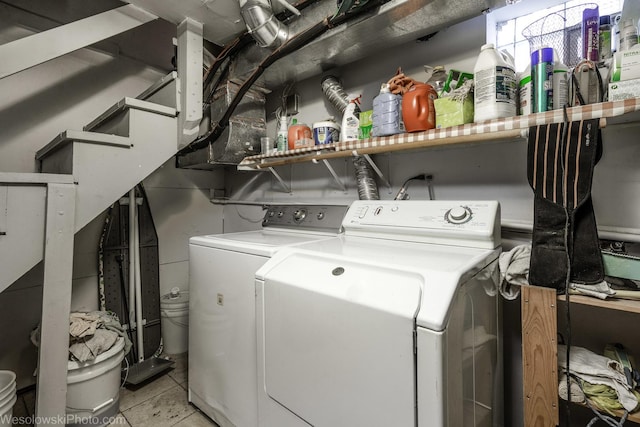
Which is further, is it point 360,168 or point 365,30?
point 360,168

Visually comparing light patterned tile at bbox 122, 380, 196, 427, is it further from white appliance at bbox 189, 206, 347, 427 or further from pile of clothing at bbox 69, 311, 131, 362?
pile of clothing at bbox 69, 311, 131, 362

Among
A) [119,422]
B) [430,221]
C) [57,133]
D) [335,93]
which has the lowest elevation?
[119,422]

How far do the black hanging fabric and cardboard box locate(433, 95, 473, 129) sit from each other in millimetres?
293

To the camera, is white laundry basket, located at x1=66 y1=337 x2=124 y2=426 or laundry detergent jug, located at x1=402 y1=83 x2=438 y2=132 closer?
laundry detergent jug, located at x1=402 y1=83 x2=438 y2=132

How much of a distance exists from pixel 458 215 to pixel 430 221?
0.12 metres

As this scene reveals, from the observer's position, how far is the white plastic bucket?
2.50 meters

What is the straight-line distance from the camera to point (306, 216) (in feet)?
6.51

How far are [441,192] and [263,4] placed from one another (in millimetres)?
1448

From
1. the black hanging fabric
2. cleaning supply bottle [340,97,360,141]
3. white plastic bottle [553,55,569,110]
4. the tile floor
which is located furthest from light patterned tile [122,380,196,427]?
white plastic bottle [553,55,569,110]

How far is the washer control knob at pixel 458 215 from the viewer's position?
49.9 inches

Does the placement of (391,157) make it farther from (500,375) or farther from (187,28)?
(187,28)

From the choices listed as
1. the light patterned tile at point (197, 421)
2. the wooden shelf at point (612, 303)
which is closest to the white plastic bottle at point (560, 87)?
the wooden shelf at point (612, 303)

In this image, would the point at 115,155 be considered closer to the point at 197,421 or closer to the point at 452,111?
the point at 197,421

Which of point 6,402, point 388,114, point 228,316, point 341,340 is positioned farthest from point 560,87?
point 6,402
